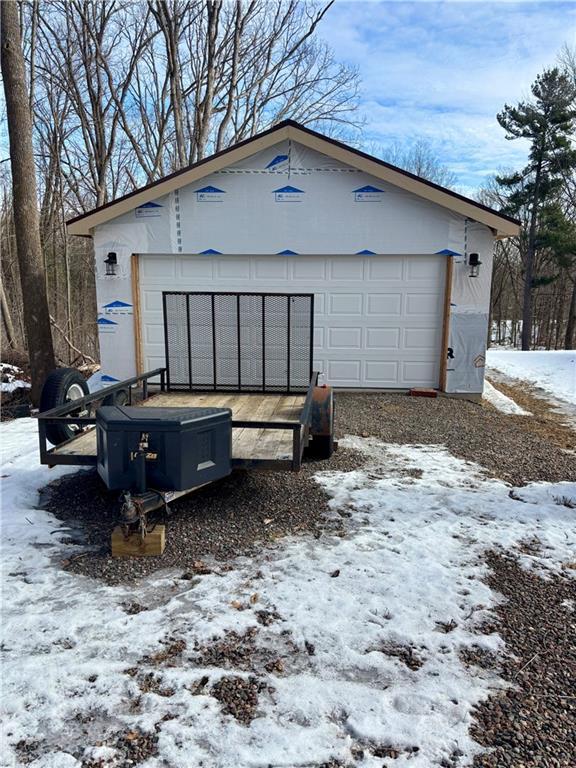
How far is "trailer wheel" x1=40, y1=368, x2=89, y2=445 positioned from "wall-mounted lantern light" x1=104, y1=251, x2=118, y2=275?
13.8 feet

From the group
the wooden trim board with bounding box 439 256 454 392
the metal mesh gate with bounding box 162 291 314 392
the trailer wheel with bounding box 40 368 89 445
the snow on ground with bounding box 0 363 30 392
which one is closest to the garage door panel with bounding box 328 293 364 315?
the wooden trim board with bounding box 439 256 454 392

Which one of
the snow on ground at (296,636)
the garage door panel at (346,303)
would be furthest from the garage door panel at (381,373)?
the snow on ground at (296,636)

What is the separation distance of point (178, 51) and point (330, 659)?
65.7ft

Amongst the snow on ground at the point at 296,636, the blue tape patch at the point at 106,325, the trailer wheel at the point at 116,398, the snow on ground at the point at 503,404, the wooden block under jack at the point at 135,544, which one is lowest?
the snow on ground at the point at 503,404

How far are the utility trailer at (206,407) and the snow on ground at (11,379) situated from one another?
9.70ft

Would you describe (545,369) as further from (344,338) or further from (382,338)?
(344,338)

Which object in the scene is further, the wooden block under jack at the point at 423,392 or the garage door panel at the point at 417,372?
the garage door panel at the point at 417,372

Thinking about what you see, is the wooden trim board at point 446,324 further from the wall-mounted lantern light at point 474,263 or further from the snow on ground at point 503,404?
the snow on ground at point 503,404

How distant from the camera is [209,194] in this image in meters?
8.45

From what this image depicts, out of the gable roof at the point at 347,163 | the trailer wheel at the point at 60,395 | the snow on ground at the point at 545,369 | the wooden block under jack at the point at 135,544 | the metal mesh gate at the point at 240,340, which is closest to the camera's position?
the wooden block under jack at the point at 135,544

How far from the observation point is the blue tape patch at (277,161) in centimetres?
833

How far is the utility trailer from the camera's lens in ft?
10.6

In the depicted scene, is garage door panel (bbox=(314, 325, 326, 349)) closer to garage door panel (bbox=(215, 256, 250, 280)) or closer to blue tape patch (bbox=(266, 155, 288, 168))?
garage door panel (bbox=(215, 256, 250, 280))

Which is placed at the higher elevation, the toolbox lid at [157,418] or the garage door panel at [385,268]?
the garage door panel at [385,268]
